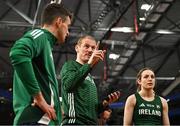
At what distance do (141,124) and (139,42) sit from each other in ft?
28.0

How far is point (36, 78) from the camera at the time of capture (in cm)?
209

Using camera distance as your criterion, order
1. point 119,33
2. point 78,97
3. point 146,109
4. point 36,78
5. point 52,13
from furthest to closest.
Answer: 1. point 119,33
2. point 146,109
3. point 78,97
4. point 52,13
5. point 36,78

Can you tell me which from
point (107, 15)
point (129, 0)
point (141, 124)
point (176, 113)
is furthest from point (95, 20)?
point (141, 124)

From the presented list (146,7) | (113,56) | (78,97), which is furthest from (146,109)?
(113,56)

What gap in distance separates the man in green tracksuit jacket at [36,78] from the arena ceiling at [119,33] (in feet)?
23.1

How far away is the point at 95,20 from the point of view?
446 inches

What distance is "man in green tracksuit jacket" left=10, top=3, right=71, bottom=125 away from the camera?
194cm

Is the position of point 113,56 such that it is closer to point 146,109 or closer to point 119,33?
point 119,33

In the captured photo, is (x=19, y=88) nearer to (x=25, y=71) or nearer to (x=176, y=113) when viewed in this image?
(x=25, y=71)

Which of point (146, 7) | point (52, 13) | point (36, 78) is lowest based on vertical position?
point (36, 78)

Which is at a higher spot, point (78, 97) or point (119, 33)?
point (119, 33)

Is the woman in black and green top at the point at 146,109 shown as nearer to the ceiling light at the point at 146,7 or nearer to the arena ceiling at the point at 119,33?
the arena ceiling at the point at 119,33

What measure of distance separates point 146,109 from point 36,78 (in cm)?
222

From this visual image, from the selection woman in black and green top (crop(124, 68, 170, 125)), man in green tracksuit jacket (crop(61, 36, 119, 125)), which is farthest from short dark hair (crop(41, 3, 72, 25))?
woman in black and green top (crop(124, 68, 170, 125))
